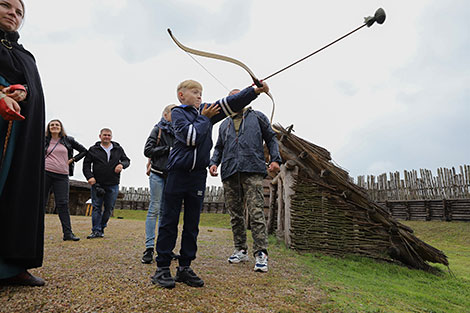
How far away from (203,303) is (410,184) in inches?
780

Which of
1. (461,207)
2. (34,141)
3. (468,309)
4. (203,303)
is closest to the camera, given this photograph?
(203,303)

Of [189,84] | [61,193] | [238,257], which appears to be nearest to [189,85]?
[189,84]

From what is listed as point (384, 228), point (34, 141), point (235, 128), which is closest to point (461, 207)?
point (384, 228)

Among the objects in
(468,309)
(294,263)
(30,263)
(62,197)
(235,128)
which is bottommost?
(468,309)

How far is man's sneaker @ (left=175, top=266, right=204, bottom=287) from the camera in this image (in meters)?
2.51

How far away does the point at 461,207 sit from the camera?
1509 cm

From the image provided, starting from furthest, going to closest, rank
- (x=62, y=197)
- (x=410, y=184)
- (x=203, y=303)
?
(x=410, y=184), (x=62, y=197), (x=203, y=303)

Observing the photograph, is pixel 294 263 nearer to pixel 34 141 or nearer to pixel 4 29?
pixel 34 141

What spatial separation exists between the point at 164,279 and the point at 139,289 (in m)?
0.20

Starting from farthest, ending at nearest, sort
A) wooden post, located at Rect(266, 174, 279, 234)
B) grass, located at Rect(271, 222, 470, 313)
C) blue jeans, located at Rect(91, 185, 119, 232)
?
1. wooden post, located at Rect(266, 174, 279, 234)
2. blue jeans, located at Rect(91, 185, 119, 232)
3. grass, located at Rect(271, 222, 470, 313)

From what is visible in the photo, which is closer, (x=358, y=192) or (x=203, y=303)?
(x=203, y=303)

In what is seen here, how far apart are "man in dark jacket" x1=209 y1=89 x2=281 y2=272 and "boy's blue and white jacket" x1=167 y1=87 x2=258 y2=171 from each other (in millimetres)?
1069

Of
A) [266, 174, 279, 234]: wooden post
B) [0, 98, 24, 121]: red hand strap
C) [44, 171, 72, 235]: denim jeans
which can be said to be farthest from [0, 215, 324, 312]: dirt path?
[266, 174, 279, 234]: wooden post

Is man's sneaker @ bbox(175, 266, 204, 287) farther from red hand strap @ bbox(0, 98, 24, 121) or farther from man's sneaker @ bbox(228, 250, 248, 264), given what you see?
red hand strap @ bbox(0, 98, 24, 121)
